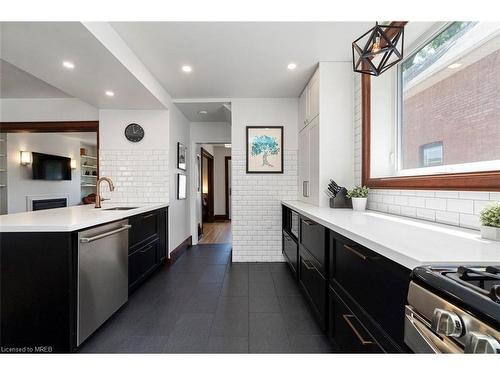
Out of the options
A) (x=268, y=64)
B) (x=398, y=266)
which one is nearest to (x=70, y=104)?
(x=268, y=64)

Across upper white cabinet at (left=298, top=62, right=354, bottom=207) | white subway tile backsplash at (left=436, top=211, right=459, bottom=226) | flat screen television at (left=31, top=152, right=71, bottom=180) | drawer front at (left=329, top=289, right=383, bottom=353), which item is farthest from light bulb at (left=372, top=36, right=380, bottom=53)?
flat screen television at (left=31, top=152, right=71, bottom=180)

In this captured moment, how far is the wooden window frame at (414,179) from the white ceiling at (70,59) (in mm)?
2379

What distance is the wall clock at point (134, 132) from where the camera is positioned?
342 centimetres

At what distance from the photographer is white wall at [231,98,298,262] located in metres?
3.58

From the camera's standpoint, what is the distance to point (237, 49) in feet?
7.53

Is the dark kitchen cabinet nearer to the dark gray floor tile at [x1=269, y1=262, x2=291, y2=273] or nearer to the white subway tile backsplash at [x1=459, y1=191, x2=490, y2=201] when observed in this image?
the dark gray floor tile at [x1=269, y1=262, x2=291, y2=273]

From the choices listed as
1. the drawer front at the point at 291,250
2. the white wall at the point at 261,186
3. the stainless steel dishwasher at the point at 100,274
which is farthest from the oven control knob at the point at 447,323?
the white wall at the point at 261,186

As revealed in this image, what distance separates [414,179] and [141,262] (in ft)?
9.00
